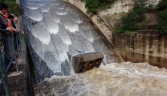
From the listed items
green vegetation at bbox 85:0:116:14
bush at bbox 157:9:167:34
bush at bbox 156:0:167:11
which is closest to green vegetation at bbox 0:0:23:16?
green vegetation at bbox 85:0:116:14

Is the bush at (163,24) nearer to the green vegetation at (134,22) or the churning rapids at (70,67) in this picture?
the green vegetation at (134,22)

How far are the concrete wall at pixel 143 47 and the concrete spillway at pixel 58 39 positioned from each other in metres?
0.93

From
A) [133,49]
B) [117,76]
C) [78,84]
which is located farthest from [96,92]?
[133,49]

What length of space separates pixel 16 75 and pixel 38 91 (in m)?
3.55

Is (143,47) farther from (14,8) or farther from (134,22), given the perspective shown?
(14,8)

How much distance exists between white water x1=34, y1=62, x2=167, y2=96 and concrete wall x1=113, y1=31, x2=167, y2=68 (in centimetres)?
93

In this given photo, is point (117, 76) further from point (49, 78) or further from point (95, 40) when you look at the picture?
point (95, 40)

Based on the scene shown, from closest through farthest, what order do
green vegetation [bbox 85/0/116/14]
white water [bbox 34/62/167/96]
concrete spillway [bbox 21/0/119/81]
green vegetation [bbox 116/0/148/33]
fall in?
white water [bbox 34/62/167/96], concrete spillway [bbox 21/0/119/81], green vegetation [bbox 116/0/148/33], green vegetation [bbox 85/0/116/14]

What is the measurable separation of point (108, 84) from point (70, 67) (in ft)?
9.32

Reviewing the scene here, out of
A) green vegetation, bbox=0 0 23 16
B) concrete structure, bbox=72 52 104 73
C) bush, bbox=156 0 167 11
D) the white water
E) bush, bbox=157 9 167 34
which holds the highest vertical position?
green vegetation, bbox=0 0 23 16

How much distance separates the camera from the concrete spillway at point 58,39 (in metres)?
9.68

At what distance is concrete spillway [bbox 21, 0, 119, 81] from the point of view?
31.8ft

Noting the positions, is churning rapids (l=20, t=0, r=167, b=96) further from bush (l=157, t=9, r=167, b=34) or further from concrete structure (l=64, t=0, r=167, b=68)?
bush (l=157, t=9, r=167, b=34)

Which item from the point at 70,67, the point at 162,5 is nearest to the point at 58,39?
the point at 70,67
